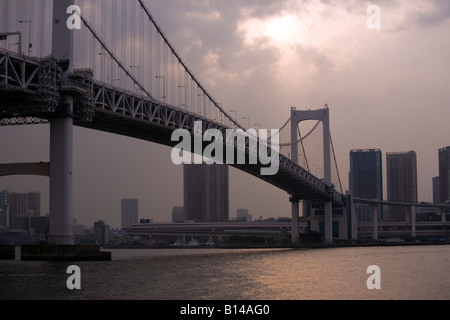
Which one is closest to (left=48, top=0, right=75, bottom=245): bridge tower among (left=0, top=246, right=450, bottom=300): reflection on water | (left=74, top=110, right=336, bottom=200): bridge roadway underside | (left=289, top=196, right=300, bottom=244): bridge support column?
(left=0, top=246, right=450, bottom=300): reflection on water

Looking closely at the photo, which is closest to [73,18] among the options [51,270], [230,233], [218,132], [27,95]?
[27,95]

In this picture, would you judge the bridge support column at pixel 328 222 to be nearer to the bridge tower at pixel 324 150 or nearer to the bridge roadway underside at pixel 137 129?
the bridge tower at pixel 324 150

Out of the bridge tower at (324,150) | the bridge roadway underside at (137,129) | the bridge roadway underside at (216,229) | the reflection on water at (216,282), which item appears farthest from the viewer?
the bridge roadway underside at (216,229)

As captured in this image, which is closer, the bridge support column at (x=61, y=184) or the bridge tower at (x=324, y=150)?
the bridge support column at (x=61, y=184)

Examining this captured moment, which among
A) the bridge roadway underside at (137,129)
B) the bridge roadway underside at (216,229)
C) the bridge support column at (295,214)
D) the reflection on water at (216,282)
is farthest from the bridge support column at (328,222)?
the reflection on water at (216,282)

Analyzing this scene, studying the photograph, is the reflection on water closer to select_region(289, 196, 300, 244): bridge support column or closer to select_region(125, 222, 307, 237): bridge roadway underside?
select_region(289, 196, 300, 244): bridge support column

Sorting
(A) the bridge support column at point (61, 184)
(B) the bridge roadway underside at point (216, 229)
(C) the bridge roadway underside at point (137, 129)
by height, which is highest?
(C) the bridge roadway underside at point (137, 129)

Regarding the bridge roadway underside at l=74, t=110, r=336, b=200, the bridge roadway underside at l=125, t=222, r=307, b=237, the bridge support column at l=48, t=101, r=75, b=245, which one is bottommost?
the bridge roadway underside at l=125, t=222, r=307, b=237

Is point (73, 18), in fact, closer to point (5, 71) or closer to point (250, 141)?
point (5, 71)
